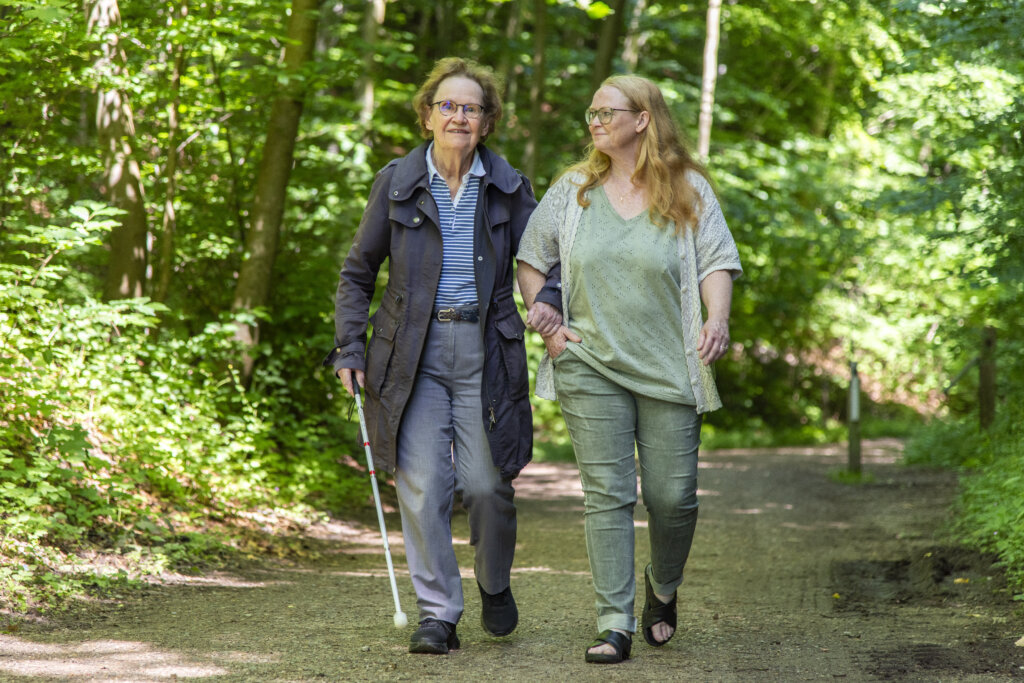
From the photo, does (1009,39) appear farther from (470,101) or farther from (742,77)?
(742,77)

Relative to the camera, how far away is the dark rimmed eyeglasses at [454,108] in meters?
4.21

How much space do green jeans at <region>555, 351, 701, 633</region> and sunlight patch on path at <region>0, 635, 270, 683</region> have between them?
1.26 m

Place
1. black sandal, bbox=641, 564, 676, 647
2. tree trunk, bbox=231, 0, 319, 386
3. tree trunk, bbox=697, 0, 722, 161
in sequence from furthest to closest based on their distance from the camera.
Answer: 1. tree trunk, bbox=697, 0, 722, 161
2. tree trunk, bbox=231, 0, 319, 386
3. black sandal, bbox=641, 564, 676, 647

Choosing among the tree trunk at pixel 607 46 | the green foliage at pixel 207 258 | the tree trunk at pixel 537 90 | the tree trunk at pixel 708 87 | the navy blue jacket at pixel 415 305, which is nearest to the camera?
the navy blue jacket at pixel 415 305

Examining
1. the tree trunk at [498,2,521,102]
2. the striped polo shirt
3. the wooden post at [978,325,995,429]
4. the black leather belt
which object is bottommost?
the wooden post at [978,325,995,429]

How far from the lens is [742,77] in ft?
80.1

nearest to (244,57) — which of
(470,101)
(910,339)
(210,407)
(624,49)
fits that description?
(210,407)

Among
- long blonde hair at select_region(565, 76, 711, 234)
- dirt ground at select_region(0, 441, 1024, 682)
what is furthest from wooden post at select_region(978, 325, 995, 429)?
long blonde hair at select_region(565, 76, 711, 234)

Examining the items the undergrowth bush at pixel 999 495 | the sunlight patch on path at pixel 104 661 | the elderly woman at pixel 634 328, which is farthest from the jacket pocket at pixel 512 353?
the undergrowth bush at pixel 999 495

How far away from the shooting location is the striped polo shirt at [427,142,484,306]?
418 cm

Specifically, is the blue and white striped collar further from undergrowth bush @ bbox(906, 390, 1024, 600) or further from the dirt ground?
undergrowth bush @ bbox(906, 390, 1024, 600)

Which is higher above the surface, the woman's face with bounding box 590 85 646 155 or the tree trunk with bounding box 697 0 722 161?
the tree trunk with bounding box 697 0 722 161

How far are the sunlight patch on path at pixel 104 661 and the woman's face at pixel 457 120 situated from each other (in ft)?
6.55

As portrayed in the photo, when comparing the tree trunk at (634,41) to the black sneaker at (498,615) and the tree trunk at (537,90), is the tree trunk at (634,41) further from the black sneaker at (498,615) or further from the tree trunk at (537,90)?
the black sneaker at (498,615)
